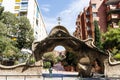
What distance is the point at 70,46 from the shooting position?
2320 centimetres

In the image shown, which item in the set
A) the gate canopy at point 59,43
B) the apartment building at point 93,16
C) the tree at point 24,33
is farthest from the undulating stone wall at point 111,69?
the apartment building at point 93,16

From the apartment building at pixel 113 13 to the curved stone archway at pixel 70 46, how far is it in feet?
88.0

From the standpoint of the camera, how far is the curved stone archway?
22.4m

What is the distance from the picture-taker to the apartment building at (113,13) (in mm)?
48562

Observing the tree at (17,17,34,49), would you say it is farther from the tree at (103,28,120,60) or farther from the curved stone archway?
the curved stone archway

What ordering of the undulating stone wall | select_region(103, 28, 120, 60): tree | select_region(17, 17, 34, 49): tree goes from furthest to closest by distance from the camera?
select_region(17, 17, 34, 49): tree
select_region(103, 28, 120, 60): tree
the undulating stone wall

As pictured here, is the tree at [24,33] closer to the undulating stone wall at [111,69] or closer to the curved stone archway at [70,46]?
the curved stone archway at [70,46]

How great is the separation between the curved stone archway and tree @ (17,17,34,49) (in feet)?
69.2

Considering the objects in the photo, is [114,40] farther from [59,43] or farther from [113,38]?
[59,43]

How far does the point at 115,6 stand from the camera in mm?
49625

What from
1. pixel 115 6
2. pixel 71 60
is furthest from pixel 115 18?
pixel 71 60

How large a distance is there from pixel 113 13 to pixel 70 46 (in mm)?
28708

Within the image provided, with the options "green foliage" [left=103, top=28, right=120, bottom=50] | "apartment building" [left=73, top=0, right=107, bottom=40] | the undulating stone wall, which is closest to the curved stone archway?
the undulating stone wall

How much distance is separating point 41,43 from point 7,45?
515 inches
